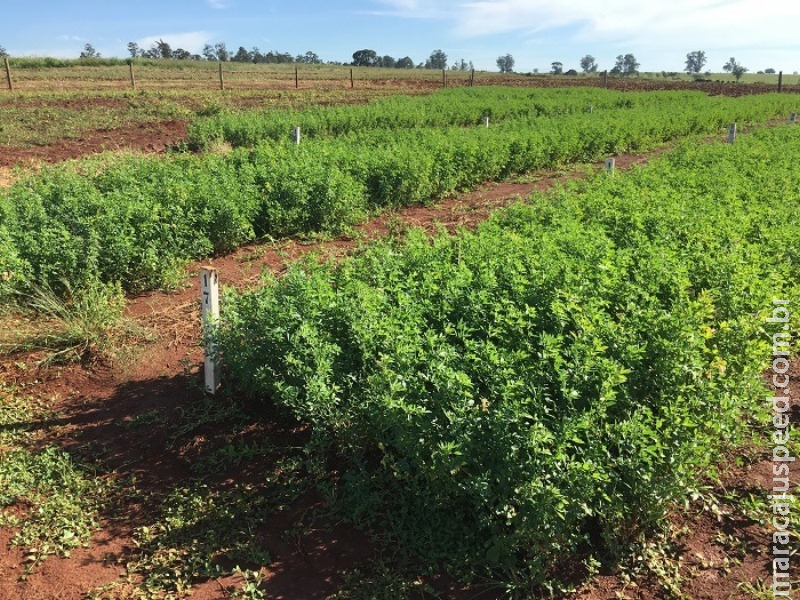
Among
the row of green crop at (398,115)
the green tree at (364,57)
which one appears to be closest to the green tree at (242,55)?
the green tree at (364,57)

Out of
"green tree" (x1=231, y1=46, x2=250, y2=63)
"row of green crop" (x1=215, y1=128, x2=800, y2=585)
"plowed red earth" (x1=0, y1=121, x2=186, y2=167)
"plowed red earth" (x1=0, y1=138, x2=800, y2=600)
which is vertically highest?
"green tree" (x1=231, y1=46, x2=250, y2=63)

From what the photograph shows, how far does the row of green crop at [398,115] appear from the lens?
17.2m

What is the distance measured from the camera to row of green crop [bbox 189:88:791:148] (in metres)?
17.2

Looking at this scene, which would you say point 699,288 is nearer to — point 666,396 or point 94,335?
point 666,396

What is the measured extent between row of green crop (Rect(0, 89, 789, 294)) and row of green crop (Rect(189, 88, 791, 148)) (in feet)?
9.49

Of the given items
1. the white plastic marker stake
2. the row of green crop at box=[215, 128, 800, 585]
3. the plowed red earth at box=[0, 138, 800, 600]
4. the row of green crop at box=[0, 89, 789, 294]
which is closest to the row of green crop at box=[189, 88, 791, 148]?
the row of green crop at box=[0, 89, 789, 294]

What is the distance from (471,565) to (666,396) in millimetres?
1513

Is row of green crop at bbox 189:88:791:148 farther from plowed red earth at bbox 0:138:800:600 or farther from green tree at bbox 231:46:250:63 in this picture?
green tree at bbox 231:46:250:63

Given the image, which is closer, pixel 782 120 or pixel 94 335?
pixel 94 335

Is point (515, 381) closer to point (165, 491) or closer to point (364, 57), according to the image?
point (165, 491)

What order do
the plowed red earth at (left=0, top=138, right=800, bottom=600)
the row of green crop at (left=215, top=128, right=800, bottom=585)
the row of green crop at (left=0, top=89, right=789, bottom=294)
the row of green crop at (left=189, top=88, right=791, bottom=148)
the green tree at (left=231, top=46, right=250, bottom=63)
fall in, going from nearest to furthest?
the row of green crop at (left=215, top=128, right=800, bottom=585)
the plowed red earth at (left=0, top=138, right=800, bottom=600)
the row of green crop at (left=0, top=89, right=789, bottom=294)
the row of green crop at (left=189, top=88, right=791, bottom=148)
the green tree at (left=231, top=46, right=250, bottom=63)

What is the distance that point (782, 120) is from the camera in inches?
1137

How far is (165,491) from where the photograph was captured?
12.9ft

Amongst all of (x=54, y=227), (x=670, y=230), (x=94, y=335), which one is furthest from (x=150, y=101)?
(x=670, y=230)
